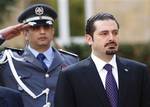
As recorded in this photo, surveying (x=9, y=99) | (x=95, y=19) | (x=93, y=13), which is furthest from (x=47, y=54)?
(x=93, y=13)

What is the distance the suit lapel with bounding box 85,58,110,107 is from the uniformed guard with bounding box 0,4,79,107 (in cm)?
85

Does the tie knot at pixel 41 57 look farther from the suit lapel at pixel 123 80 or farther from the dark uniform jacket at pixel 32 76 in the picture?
the suit lapel at pixel 123 80

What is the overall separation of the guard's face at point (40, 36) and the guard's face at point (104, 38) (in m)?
0.78

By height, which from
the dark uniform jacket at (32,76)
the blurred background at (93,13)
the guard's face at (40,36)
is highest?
the guard's face at (40,36)

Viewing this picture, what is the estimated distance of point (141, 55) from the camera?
57.3ft

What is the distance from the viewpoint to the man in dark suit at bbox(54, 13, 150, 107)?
6.79 m

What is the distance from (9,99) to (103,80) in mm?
956

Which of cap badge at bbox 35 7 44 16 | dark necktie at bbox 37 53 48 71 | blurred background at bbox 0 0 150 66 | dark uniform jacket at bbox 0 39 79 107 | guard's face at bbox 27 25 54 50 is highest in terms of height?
cap badge at bbox 35 7 44 16

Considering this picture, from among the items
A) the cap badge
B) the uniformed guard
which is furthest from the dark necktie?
the cap badge

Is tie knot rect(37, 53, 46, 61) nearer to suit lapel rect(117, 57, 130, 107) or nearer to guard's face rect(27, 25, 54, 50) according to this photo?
guard's face rect(27, 25, 54, 50)

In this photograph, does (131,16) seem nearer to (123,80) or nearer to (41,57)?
(41,57)

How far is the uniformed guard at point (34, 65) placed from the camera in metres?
7.63

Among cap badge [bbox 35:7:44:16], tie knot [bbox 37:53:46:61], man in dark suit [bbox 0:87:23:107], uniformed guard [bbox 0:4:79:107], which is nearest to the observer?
man in dark suit [bbox 0:87:23:107]

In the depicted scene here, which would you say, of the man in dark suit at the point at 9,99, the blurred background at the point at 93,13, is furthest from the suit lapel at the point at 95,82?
the blurred background at the point at 93,13
